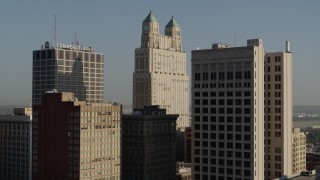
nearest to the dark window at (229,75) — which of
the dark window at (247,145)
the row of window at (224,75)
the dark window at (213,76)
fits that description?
the row of window at (224,75)

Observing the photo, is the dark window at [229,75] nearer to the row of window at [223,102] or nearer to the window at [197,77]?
the row of window at [223,102]

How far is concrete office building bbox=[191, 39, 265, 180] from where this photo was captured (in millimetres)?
158250

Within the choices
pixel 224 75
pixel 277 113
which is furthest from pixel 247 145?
pixel 224 75

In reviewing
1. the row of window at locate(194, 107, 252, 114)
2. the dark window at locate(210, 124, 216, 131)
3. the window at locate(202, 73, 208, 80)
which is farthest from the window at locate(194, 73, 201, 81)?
the dark window at locate(210, 124, 216, 131)

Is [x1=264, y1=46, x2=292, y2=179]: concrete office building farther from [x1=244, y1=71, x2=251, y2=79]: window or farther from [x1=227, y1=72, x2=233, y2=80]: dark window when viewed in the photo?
[x1=227, y1=72, x2=233, y2=80]: dark window

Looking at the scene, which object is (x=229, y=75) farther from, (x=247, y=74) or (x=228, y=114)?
(x=228, y=114)

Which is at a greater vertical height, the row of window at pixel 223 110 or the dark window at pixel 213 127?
the row of window at pixel 223 110

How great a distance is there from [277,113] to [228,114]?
18425 mm

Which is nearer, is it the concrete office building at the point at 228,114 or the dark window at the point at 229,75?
the concrete office building at the point at 228,114

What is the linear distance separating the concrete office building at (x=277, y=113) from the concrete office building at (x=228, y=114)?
6950 millimetres

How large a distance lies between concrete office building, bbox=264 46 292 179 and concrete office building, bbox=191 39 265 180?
6950mm

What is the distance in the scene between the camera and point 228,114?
530 feet

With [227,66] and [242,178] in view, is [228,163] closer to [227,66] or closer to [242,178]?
[242,178]

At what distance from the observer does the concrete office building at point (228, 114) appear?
158250mm
